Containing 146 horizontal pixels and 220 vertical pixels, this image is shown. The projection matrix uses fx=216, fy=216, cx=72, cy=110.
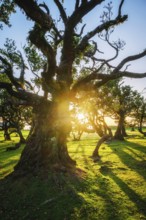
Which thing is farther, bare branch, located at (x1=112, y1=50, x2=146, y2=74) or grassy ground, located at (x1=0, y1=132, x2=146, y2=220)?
bare branch, located at (x1=112, y1=50, x2=146, y2=74)

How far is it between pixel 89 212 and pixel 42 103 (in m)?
9.00

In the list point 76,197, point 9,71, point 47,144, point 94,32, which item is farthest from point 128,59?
point 76,197

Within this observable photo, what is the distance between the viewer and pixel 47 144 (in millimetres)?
16734

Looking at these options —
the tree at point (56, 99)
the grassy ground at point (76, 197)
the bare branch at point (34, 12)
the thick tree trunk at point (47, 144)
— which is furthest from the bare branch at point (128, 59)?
the grassy ground at point (76, 197)

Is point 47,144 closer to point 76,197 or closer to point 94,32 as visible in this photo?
point 76,197

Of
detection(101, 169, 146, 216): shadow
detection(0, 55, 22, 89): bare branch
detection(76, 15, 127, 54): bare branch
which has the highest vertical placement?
detection(76, 15, 127, 54): bare branch

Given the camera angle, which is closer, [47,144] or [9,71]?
[47,144]

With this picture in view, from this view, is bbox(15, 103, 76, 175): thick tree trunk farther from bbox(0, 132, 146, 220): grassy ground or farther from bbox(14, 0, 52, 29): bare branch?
bbox(14, 0, 52, 29): bare branch

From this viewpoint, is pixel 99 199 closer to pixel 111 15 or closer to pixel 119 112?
pixel 111 15

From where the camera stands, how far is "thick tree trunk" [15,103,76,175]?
1627 centimetres

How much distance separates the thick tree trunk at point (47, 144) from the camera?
53.4 feet

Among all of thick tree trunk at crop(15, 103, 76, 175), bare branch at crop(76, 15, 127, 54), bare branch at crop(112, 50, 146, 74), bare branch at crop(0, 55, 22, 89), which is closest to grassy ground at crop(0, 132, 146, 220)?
thick tree trunk at crop(15, 103, 76, 175)

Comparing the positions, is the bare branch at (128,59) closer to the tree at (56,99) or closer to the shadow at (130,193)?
the tree at (56,99)

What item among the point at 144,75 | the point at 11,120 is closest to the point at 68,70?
the point at 144,75
